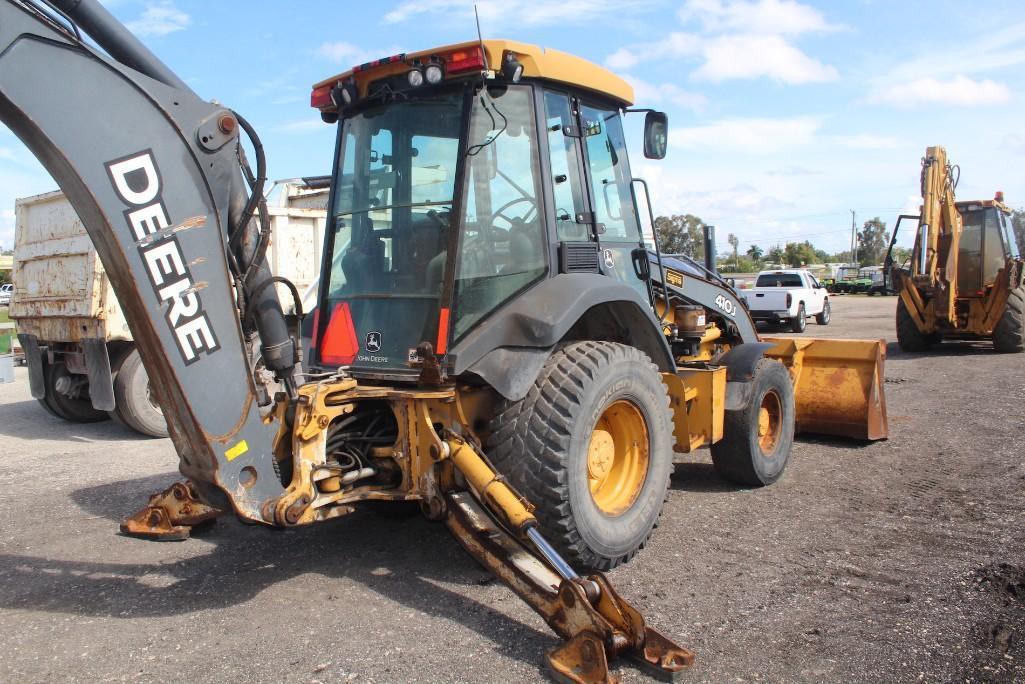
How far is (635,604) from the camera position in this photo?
3.86 meters

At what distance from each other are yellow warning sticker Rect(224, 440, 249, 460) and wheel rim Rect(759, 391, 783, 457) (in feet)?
13.0

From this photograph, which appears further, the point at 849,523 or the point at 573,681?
the point at 849,523

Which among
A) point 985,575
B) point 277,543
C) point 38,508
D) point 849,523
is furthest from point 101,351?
point 985,575

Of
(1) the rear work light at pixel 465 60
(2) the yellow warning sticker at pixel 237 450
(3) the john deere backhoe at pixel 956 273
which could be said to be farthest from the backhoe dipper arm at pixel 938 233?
(2) the yellow warning sticker at pixel 237 450

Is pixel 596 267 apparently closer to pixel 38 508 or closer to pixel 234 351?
pixel 234 351

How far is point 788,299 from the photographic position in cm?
2055

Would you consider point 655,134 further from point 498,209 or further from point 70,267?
point 70,267

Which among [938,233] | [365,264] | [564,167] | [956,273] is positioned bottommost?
→ [956,273]

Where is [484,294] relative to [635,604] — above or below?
above

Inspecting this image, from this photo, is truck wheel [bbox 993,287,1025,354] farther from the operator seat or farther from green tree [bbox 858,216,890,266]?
green tree [bbox 858,216,890,266]

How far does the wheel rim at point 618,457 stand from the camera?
4.39 m

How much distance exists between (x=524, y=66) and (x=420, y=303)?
1290 mm

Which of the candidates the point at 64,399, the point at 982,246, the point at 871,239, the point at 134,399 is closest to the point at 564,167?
the point at 134,399

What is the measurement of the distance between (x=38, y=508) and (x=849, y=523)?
17.5 ft
